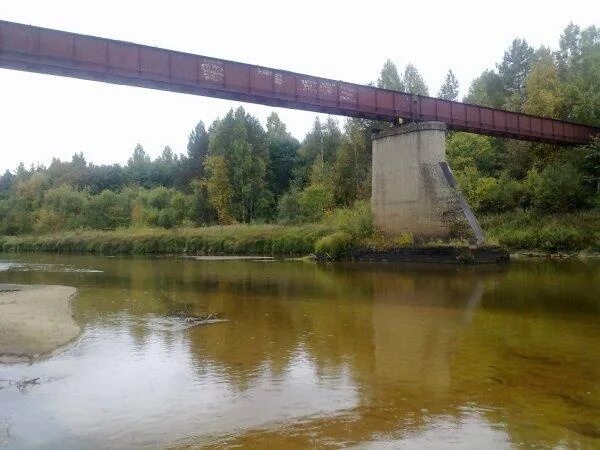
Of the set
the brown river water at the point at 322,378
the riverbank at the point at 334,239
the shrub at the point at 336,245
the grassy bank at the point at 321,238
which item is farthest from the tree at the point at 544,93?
the brown river water at the point at 322,378

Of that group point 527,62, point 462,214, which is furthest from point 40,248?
point 527,62

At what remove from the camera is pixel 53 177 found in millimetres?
111062

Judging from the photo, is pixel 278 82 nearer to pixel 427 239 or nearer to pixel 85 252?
pixel 427 239

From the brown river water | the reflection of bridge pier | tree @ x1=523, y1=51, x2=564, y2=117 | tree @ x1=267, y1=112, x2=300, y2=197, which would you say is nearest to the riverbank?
the reflection of bridge pier

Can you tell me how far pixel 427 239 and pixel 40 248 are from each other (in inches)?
2220

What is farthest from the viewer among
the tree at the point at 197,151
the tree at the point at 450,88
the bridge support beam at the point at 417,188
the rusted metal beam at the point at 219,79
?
the tree at the point at 197,151

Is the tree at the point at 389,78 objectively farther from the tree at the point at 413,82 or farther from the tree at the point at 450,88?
the tree at the point at 450,88

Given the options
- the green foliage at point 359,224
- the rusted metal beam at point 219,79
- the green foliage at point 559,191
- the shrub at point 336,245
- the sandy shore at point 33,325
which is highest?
the rusted metal beam at point 219,79

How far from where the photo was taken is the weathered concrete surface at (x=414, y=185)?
34031 mm

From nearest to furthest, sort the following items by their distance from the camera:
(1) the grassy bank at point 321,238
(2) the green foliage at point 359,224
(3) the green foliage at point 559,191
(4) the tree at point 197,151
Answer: (1) the grassy bank at point 321,238
(2) the green foliage at point 359,224
(3) the green foliage at point 559,191
(4) the tree at point 197,151

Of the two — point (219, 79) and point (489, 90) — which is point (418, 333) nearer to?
point (219, 79)

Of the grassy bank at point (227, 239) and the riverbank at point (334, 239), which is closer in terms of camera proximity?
the riverbank at point (334, 239)

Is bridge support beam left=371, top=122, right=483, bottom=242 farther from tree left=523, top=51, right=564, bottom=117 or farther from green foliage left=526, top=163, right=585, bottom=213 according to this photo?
tree left=523, top=51, right=564, bottom=117

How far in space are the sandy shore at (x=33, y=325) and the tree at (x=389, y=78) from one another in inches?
2112
